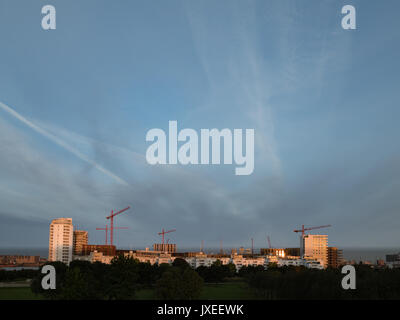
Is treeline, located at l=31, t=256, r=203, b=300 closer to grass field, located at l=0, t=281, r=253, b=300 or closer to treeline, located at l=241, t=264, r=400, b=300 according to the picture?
grass field, located at l=0, t=281, r=253, b=300

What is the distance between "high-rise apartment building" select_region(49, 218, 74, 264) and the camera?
176375 mm

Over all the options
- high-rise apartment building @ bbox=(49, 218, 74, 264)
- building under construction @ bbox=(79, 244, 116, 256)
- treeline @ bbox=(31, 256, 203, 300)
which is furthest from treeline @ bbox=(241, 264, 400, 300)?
high-rise apartment building @ bbox=(49, 218, 74, 264)

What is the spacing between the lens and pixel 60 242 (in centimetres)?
17650

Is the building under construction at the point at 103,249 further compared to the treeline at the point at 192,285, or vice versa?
the building under construction at the point at 103,249

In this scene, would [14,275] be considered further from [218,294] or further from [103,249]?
[103,249]

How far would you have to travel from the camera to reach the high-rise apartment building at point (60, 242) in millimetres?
176375

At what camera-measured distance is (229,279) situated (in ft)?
378

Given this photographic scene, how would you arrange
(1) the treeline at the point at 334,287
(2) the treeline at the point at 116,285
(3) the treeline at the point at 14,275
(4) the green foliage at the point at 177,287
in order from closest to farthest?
(2) the treeline at the point at 116,285 < (1) the treeline at the point at 334,287 < (4) the green foliage at the point at 177,287 < (3) the treeline at the point at 14,275

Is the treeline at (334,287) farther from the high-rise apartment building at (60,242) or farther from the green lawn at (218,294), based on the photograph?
the high-rise apartment building at (60,242)

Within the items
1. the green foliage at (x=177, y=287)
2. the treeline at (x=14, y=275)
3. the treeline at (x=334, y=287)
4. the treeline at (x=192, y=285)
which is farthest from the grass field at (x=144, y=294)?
the treeline at (x=14, y=275)

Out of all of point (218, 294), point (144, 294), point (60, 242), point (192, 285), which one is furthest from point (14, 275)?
point (60, 242)

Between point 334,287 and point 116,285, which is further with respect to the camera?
point 116,285
